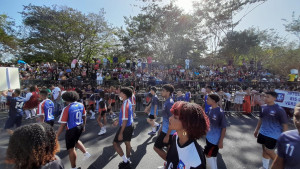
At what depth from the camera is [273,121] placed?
137 inches

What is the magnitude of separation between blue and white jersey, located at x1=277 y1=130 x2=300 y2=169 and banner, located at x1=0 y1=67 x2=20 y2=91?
4609 mm

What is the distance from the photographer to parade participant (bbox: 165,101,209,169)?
5.39 feet

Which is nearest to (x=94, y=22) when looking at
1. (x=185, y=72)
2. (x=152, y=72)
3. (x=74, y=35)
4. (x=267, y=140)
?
(x=74, y=35)

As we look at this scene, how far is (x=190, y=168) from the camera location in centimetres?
161

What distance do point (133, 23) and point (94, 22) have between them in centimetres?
453

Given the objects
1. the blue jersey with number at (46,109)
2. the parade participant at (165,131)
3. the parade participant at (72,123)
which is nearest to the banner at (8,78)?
the blue jersey with number at (46,109)

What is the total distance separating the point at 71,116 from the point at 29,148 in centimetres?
239

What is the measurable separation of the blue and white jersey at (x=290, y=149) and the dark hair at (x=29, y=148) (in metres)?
2.37

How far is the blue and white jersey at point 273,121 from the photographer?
339cm

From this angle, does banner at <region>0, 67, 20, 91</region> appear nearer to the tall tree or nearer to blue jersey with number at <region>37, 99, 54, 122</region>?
blue jersey with number at <region>37, 99, 54, 122</region>

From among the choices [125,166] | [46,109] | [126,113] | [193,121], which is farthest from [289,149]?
[46,109]

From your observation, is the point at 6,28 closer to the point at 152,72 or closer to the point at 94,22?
the point at 94,22

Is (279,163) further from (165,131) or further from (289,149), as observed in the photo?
(165,131)

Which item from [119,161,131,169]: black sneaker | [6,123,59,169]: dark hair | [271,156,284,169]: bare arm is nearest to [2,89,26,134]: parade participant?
[119,161,131,169]: black sneaker
